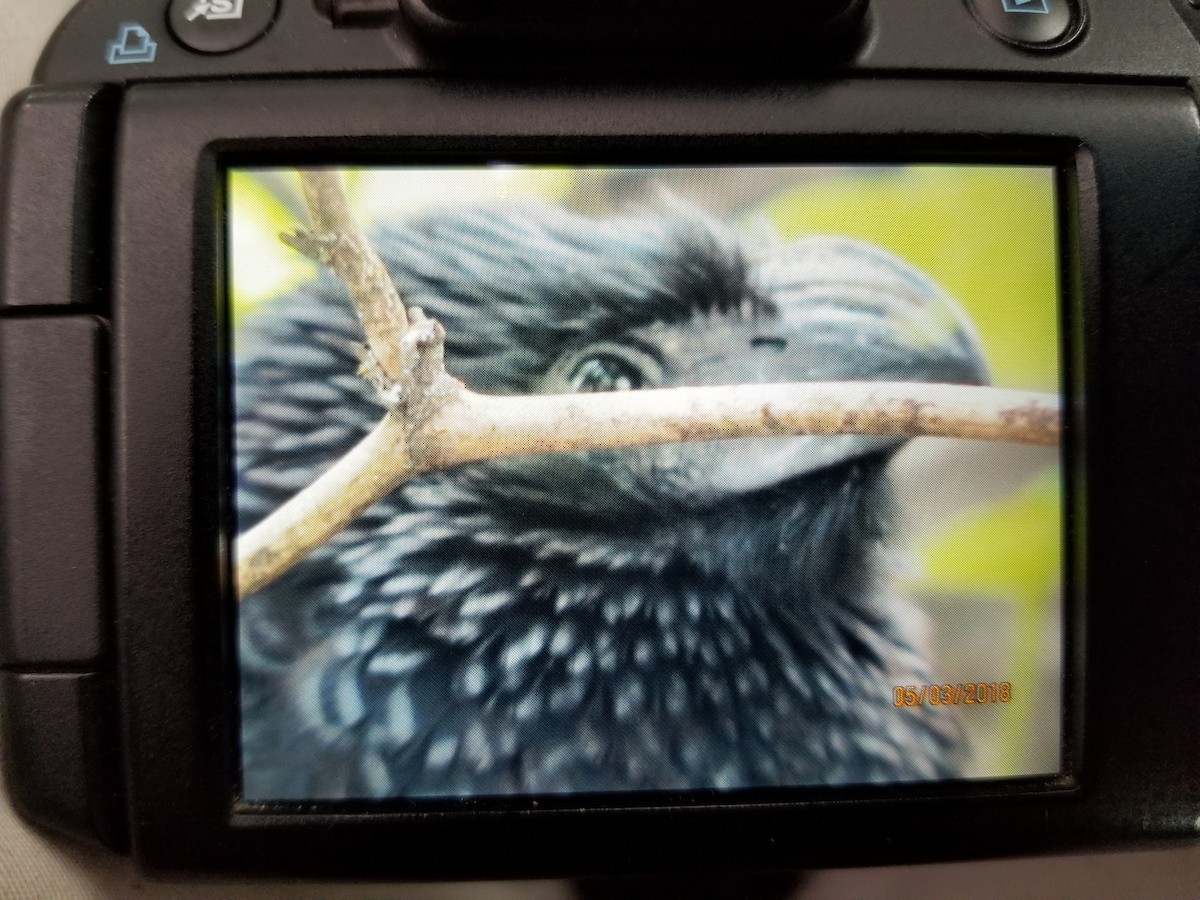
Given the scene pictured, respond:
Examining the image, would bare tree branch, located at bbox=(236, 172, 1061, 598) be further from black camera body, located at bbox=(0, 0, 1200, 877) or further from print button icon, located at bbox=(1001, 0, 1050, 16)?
print button icon, located at bbox=(1001, 0, 1050, 16)

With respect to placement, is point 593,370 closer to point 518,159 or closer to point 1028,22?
point 518,159

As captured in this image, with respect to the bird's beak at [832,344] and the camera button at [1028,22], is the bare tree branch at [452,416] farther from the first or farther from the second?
the camera button at [1028,22]

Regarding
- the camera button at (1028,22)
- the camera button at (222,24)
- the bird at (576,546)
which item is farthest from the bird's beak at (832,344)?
the camera button at (222,24)

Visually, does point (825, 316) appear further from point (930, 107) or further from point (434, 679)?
point (434, 679)

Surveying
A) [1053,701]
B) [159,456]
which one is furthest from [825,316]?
[159,456]

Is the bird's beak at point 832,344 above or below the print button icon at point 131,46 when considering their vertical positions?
below

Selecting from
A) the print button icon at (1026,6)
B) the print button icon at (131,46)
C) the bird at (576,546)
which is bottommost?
the bird at (576,546)
